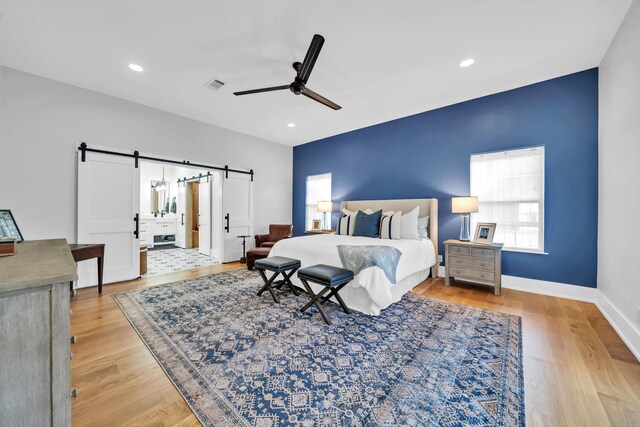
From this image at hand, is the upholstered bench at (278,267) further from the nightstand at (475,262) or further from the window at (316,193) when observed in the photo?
the window at (316,193)

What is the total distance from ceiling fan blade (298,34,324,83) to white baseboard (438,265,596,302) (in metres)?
3.87

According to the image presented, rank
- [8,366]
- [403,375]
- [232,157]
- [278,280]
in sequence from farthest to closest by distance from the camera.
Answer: [232,157] < [278,280] < [403,375] < [8,366]

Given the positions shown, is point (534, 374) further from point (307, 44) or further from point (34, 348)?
point (307, 44)

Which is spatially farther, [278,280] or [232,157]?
[232,157]

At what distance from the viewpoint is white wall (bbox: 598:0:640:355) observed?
2.10m

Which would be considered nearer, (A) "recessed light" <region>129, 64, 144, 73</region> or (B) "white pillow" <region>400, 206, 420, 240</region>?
(A) "recessed light" <region>129, 64, 144, 73</region>

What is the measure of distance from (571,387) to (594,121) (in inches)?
125

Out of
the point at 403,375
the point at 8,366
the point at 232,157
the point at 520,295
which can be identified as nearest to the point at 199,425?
the point at 8,366

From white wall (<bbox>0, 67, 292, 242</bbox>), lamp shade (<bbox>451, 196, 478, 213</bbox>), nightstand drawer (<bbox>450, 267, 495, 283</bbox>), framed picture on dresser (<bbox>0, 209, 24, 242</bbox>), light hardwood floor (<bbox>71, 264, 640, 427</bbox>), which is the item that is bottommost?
light hardwood floor (<bbox>71, 264, 640, 427</bbox>)

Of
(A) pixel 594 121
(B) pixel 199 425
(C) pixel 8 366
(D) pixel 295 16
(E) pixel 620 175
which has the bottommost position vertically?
(B) pixel 199 425

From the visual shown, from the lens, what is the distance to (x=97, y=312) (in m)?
2.79

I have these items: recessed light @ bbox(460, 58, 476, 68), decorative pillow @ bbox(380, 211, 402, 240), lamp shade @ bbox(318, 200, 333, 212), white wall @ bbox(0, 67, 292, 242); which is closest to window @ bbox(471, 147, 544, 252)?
decorative pillow @ bbox(380, 211, 402, 240)

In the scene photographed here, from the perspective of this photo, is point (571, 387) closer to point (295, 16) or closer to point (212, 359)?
point (212, 359)

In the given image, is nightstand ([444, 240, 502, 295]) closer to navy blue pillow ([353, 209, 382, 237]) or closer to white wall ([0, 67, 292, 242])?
navy blue pillow ([353, 209, 382, 237])
